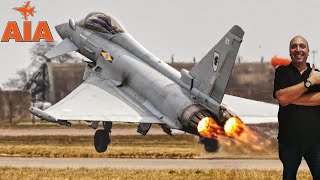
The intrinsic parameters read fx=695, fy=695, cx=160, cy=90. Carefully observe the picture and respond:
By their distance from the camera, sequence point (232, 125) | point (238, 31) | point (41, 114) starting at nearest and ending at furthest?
point (238, 31) < point (232, 125) < point (41, 114)

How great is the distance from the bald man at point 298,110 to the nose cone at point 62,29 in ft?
85.3

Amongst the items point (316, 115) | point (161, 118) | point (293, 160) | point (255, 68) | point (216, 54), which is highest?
point (316, 115)

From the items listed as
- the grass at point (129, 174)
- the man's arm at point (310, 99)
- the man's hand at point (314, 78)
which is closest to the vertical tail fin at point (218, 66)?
the grass at point (129, 174)

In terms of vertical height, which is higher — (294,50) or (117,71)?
(294,50)

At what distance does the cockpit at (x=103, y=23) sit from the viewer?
30.9 meters

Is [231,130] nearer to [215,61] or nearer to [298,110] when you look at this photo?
[215,61]

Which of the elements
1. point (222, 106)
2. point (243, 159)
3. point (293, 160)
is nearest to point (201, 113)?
point (222, 106)

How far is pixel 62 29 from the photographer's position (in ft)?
113

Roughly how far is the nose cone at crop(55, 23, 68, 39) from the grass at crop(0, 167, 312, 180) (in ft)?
49.4

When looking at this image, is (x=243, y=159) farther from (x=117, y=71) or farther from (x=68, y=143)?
(x=68, y=143)

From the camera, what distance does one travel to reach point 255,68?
A: 61.4 metres

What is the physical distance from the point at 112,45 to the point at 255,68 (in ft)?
107

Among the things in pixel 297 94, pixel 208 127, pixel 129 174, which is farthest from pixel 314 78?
pixel 208 127

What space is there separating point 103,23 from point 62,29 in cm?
405
